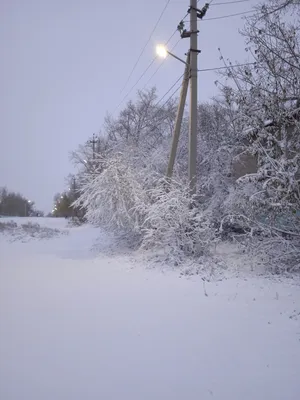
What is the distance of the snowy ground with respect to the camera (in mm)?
2838

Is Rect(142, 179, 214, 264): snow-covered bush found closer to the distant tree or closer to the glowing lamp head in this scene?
the glowing lamp head

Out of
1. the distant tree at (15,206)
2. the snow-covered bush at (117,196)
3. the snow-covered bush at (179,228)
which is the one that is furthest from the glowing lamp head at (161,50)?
the distant tree at (15,206)

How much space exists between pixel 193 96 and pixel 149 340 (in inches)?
333

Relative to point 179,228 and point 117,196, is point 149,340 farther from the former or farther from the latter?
point 117,196

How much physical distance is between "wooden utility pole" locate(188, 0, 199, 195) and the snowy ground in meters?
4.34

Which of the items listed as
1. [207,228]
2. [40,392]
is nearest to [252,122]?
[207,228]

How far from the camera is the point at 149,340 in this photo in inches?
150

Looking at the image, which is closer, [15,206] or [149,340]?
[149,340]

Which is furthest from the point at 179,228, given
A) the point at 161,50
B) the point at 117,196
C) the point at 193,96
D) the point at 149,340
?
the point at 161,50

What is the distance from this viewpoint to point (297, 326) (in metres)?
4.25

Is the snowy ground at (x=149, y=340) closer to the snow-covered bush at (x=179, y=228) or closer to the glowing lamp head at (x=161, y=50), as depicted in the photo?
the snow-covered bush at (x=179, y=228)

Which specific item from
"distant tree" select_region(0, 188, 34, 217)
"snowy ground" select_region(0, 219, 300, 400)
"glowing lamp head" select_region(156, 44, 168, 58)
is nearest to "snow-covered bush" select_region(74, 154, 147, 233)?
"glowing lamp head" select_region(156, 44, 168, 58)

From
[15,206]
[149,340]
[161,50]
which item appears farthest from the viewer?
[15,206]

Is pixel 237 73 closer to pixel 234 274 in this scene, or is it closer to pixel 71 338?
pixel 234 274
